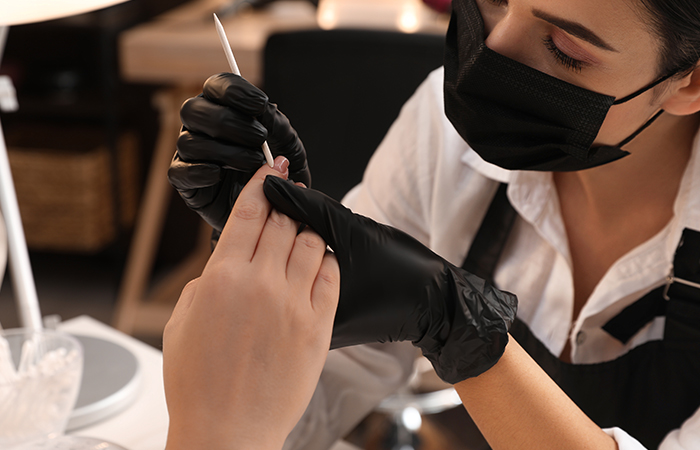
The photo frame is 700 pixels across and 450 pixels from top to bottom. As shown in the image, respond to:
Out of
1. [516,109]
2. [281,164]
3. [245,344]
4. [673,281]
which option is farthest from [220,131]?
[673,281]

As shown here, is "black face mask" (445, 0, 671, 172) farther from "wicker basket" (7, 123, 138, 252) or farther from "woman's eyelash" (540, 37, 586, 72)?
"wicker basket" (7, 123, 138, 252)

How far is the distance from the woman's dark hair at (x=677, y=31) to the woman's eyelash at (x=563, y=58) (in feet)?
0.26

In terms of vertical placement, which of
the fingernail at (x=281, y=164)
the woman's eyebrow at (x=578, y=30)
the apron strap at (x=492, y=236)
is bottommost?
the apron strap at (x=492, y=236)

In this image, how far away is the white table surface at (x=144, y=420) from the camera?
0.78 m

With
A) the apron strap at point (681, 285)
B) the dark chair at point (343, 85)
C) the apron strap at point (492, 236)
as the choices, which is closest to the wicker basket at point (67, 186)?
the dark chair at point (343, 85)

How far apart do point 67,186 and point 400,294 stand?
1.83m

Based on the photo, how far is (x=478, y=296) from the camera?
64 centimetres

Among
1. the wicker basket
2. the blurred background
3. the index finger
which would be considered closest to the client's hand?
the index finger

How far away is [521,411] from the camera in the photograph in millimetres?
677

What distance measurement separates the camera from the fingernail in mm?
630

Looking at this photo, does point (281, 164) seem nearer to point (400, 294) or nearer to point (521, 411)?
point (400, 294)

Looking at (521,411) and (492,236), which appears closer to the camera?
(521,411)

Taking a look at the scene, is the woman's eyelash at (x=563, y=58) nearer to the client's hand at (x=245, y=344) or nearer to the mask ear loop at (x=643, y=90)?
the mask ear loop at (x=643, y=90)

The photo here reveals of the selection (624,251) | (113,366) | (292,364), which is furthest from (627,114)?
(113,366)
